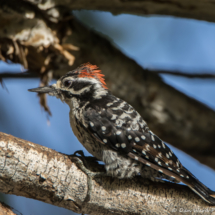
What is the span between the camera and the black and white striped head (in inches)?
97.7

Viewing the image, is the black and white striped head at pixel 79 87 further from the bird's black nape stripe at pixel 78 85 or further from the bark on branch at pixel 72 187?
the bark on branch at pixel 72 187

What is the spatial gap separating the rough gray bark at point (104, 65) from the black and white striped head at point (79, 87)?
610mm

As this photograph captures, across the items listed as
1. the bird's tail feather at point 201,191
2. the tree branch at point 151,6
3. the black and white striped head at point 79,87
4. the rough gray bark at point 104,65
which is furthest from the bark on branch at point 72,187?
the tree branch at point 151,6

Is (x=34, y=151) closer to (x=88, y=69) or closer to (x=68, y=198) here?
(x=68, y=198)

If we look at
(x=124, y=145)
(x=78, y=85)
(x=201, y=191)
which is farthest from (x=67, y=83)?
(x=201, y=191)

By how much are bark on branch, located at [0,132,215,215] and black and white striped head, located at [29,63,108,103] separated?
649mm

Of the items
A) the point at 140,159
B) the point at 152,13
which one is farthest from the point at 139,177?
the point at 152,13

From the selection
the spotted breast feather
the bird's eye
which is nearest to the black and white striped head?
the bird's eye

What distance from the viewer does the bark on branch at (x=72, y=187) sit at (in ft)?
6.05

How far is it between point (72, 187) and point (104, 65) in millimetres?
1758

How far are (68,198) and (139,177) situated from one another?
1.89 ft

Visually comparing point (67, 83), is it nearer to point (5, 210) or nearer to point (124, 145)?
point (124, 145)

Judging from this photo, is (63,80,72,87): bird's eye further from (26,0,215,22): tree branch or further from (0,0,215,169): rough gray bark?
(26,0,215,22): tree branch

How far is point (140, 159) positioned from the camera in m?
2.11
